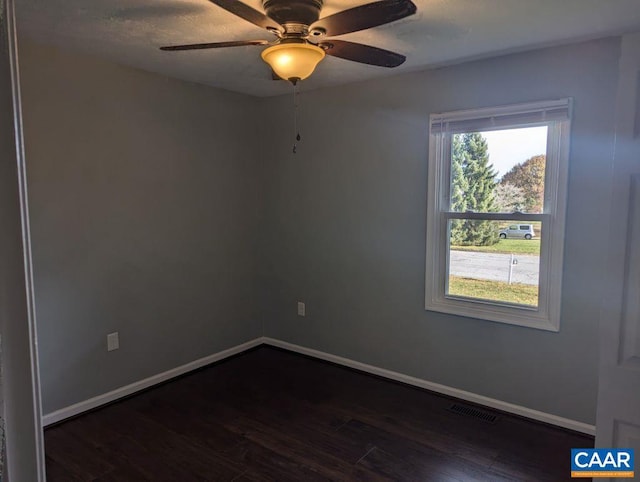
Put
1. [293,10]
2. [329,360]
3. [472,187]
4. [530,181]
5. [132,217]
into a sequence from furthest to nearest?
[329,360]
[132,217]
[472,187]
[530,181]
[293,10]

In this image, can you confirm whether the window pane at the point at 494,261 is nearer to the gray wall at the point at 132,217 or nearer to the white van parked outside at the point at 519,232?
the white van parked outside at the point at 519,232

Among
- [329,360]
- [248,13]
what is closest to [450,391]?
[329,360]

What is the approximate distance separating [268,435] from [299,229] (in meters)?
1.79

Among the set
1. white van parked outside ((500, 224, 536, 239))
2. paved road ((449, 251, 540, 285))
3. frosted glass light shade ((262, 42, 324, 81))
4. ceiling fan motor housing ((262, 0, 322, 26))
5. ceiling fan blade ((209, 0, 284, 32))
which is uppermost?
ceiling fan motor housing ((262, 0, 322, 26))

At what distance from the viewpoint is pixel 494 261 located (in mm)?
2914

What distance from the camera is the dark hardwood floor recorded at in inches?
90.0

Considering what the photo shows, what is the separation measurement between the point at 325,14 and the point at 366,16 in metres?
0.59

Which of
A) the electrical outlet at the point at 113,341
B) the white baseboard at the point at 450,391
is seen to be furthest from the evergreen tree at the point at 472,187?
the electrical outlet at the point at 113,341

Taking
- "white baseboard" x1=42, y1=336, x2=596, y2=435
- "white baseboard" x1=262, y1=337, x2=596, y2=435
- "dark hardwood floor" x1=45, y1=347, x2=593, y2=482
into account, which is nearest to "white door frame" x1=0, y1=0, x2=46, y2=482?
"dark hardwood floor" x1=45, y1=347, x2=593, y2=482

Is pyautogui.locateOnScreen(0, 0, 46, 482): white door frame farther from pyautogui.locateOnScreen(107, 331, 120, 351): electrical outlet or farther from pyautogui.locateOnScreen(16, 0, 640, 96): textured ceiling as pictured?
pyautogui.locateOnScreen(107, 331, 120, 351): electrical outlet

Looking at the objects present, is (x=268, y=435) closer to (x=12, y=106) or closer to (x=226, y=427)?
(x=226, y=427)

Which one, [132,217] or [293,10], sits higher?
[293,10]

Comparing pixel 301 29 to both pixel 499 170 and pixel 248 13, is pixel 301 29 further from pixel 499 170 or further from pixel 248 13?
pixel 499 170

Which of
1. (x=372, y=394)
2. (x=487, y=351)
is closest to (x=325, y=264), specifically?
(x=372, y=394)
